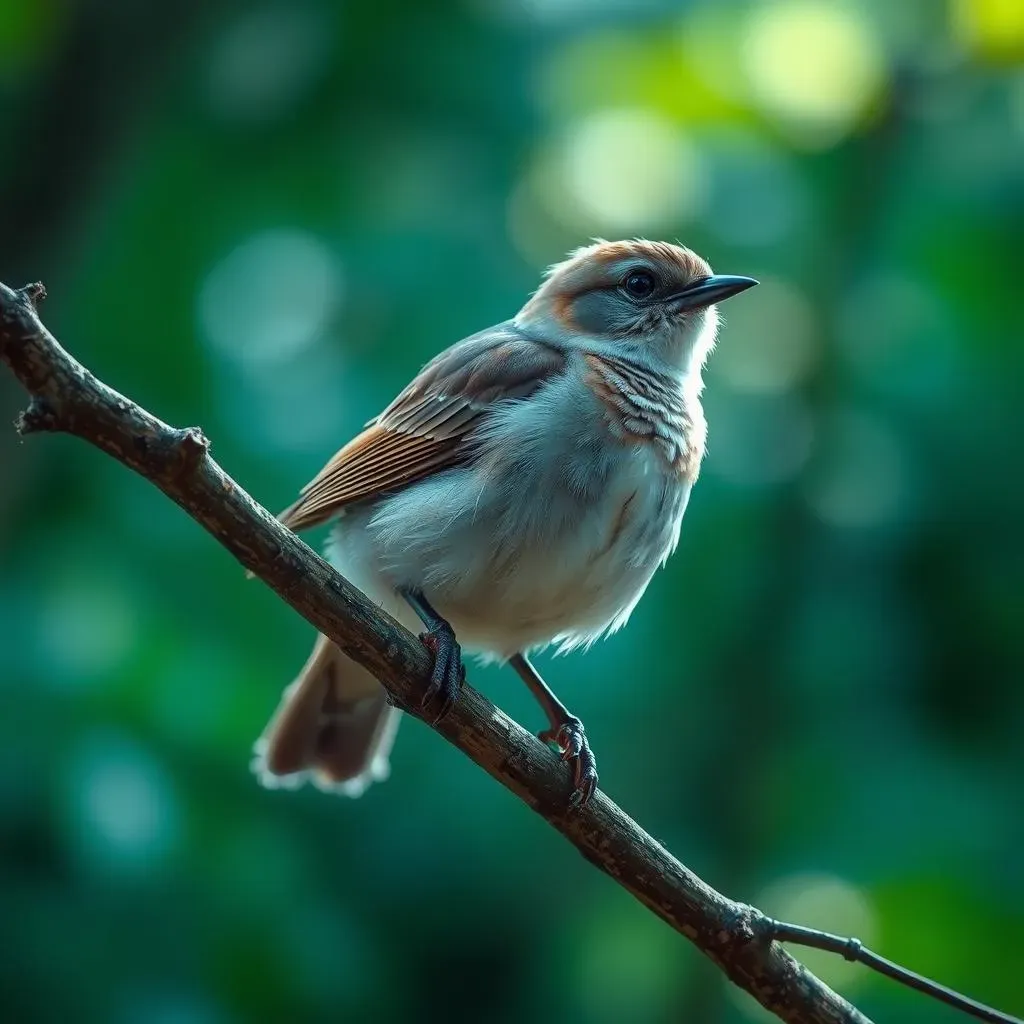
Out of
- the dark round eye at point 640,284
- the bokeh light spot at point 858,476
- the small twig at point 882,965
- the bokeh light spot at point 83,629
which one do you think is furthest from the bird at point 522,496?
the bokeh light spot at point 858,476

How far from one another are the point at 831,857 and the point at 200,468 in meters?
3.48

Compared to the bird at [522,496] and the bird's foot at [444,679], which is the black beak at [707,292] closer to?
the bird at [522,496]

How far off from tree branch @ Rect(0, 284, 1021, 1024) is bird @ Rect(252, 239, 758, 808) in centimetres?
9

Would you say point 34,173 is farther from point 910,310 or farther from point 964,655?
point 964,655

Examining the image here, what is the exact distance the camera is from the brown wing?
3445 mm

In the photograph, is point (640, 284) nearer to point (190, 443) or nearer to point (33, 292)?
point (190, 443)

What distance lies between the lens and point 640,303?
12.9ft

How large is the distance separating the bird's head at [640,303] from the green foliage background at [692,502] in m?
1.11

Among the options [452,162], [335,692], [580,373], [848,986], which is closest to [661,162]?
[452,162]

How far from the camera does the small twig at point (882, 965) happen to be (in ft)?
8.11

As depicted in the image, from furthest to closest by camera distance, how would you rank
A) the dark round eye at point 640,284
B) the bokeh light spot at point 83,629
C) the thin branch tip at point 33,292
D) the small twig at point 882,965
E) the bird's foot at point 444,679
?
the bokeh light spot at point 83,629, the dark round eye at point 640,284, the bird's foot at point 444,679, the small twig at point 882,965, the thin branch tip at point 33,292

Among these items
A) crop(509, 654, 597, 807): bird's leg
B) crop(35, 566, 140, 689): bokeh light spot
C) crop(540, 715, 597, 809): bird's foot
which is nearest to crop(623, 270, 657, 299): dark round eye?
crop(509, 654, 597, 807): bird's leg

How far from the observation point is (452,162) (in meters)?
5.75

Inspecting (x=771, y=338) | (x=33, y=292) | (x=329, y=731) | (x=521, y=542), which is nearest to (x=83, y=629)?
(x=329, y=731)
